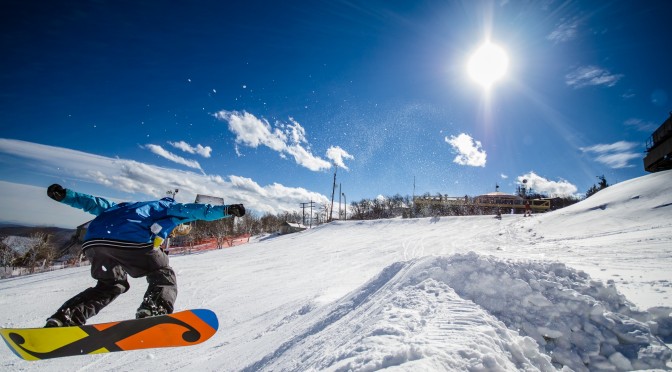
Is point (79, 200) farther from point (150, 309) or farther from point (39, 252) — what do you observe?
point (39, 252)

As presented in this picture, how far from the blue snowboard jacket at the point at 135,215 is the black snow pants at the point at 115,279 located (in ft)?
0.54

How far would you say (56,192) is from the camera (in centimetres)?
357

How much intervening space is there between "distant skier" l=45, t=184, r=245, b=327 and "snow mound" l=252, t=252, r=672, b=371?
150 cm

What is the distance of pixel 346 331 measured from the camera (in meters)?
3.18

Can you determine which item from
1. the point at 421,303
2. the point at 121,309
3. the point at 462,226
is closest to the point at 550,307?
the point at 421,303

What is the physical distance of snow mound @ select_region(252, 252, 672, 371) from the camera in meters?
2.23

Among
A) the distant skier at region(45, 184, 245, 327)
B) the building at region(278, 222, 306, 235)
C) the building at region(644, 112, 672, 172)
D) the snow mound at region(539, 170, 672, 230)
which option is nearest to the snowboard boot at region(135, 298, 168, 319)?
the distant skier at region(45, 184, 245, 327)

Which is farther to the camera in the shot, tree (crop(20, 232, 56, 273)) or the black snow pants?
tree (crop(20, 232, 56, 273))

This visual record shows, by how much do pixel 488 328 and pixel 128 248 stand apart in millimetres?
3880

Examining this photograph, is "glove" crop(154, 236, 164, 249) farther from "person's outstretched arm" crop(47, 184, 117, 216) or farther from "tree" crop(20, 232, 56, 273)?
Result: "tree" crop(20, 232, 56, 273)

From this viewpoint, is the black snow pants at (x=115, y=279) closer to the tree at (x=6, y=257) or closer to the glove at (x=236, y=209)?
the glove at (x=236, y=209)

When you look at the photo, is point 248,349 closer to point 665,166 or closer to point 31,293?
point 31,293

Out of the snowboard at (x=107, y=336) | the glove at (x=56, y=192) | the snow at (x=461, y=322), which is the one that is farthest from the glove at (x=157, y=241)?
the snow at (x=461, y=322)

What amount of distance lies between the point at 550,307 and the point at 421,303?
50.2 inches
